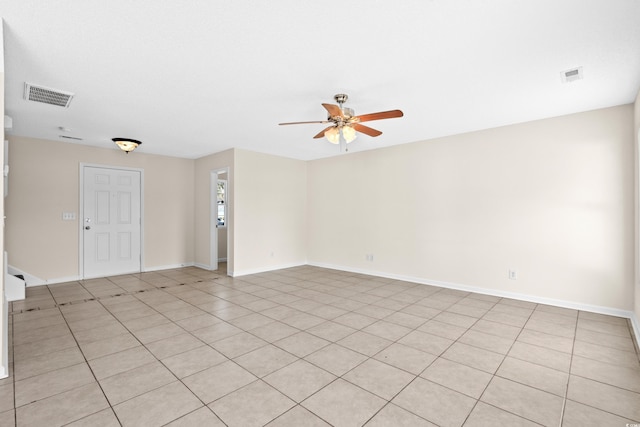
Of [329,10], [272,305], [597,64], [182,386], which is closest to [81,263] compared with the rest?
[272,305]

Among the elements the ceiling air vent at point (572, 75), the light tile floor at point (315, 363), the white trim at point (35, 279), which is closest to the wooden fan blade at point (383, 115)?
the ceiling air vent at point (572, 75)

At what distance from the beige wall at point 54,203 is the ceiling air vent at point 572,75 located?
6644 millimetres

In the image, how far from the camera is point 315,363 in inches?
96.0

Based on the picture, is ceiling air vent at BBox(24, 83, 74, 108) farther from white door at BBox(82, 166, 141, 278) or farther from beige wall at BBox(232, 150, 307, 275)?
beige wall at BBox(232, 150, 307, 275)

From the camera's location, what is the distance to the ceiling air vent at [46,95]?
2961 mm

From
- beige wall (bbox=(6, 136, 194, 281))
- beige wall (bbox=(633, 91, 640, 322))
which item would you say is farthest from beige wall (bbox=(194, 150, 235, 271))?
beige wall (bbox=(633, 91, 640, 322))

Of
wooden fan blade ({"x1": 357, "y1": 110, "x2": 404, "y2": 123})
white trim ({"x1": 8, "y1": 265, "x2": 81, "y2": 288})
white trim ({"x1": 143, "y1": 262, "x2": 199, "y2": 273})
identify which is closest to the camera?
wooden fan blade ({"x1": 357, "y1": 110, "x2": 404, "y2": 123})

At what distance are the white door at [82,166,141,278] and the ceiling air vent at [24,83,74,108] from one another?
2558 mm

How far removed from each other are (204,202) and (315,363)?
→ 4.95 meters

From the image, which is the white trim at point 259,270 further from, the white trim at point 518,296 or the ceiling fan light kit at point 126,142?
the ceiling fan light kit at point 126,142

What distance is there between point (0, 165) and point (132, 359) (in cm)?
175

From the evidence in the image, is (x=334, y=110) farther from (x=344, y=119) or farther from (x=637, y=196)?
(x=637, y=196)

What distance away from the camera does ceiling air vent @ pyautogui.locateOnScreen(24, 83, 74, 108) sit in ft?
9.71

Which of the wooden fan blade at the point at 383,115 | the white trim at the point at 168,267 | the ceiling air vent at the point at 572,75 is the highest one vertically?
the ceiling air vent at the point at 572,75
